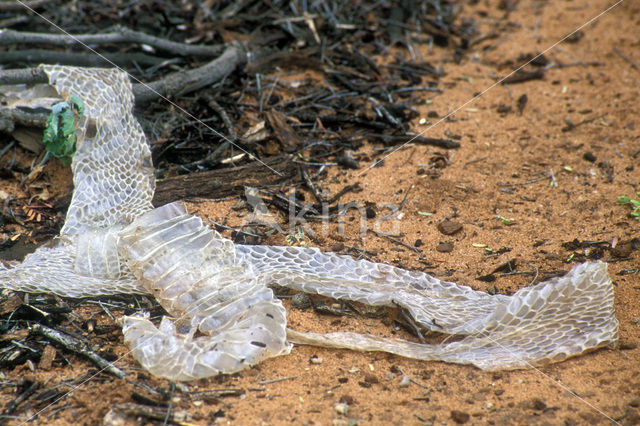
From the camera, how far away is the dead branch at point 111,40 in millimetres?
3779

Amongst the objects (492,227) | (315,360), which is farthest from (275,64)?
(315,360)

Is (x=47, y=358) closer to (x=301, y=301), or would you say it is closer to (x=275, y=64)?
(x=301, y=301)

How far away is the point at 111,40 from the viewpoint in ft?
13.3

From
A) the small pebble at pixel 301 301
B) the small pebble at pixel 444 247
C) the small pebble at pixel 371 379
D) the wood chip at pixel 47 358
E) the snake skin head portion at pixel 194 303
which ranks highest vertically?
the snake skin head portion at pixel 194 303

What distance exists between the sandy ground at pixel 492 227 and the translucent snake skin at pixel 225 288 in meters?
0.08

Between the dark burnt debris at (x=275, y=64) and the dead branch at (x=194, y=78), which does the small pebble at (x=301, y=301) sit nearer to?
the dark burnt debris at (x=275, y=64)

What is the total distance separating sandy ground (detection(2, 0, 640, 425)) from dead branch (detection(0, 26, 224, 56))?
1506 millimetres

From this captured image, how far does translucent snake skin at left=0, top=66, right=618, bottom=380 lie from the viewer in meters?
2.31

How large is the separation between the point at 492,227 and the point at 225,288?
160 centimetres

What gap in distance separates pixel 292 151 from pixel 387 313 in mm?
1610

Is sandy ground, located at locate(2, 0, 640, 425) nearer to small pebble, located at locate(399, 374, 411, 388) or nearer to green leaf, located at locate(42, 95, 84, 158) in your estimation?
small pebble, located at locate(399, 374, 411, 388)

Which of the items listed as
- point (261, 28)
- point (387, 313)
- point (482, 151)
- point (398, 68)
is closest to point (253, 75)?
point (261, 28)

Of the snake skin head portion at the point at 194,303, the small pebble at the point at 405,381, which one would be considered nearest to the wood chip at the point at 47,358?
the snake skin head portion at the point at 194,303

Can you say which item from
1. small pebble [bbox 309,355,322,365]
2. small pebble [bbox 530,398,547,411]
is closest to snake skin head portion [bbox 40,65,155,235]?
small pebble [bbox 309,355,322,365]
